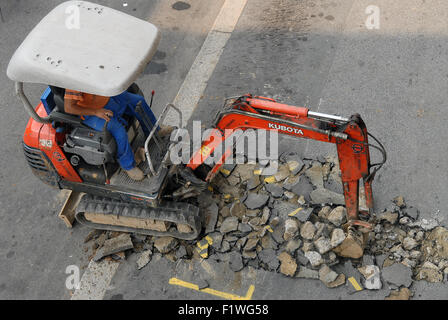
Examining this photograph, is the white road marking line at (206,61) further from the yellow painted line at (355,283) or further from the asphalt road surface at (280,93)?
the yellow painted line at (355,283)

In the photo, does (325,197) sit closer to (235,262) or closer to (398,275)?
(398,275)

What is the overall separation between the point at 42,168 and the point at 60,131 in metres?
0.74

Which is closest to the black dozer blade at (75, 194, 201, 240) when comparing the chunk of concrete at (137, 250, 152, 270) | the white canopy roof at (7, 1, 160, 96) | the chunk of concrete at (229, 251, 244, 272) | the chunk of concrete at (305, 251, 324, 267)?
the chunk of concrete at (137, 250, 152, 270)

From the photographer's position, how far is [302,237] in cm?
694

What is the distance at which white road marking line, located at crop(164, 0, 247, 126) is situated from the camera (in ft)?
29.8

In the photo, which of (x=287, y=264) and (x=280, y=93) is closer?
(x=287, y=264)

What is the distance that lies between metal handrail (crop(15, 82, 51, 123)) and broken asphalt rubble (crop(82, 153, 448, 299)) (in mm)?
2081

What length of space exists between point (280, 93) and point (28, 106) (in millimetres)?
4638

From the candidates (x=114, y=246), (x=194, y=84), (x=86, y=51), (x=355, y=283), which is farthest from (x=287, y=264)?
(x=194, y=84)

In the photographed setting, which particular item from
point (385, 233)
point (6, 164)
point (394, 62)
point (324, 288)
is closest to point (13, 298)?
point (6, 164)

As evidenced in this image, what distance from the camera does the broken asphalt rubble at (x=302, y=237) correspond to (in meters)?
6.63

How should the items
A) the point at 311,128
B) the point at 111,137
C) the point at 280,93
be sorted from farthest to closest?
the point at 280,93 → the point at 111,137 → the point at 311,128

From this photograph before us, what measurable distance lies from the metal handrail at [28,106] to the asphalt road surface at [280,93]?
2.13 meters

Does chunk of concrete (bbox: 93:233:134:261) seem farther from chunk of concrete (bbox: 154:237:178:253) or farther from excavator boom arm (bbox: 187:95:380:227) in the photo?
excavator boom arm (bbox: 187:95:380:227)
